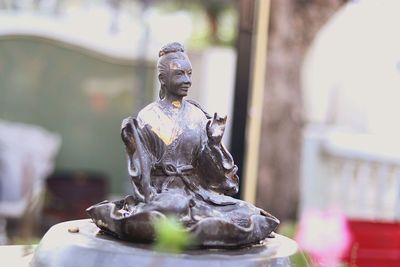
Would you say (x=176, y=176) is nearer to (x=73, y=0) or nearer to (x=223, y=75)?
(x=223, y=75)

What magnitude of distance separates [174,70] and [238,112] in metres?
1.98

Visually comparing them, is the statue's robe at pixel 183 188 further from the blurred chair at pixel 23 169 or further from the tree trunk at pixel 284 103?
the blurred chair at pixel 23 169

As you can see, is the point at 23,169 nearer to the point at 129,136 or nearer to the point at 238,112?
the point at 238,112

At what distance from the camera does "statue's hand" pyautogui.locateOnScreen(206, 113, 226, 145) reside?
8.36 ft

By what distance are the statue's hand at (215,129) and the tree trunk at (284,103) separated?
281 centimetres

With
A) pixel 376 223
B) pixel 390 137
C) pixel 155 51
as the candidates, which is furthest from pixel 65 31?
pixel 376 223

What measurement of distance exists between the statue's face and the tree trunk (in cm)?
289

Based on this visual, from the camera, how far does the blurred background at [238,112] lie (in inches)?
196

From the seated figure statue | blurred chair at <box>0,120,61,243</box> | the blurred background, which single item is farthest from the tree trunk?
the seated figure statue

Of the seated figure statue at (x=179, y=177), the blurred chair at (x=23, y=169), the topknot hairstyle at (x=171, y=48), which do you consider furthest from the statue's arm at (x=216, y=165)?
the blurred chair at (x=23, y=169)

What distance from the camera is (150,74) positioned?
26.0 feet

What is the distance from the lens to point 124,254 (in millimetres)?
2199

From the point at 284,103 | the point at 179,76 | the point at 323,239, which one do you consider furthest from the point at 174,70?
the point at 284,103

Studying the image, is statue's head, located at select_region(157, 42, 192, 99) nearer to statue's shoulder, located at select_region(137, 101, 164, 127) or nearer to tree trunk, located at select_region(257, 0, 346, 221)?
statue's shoulder, located at select_region(137, 101, 164, 127)
